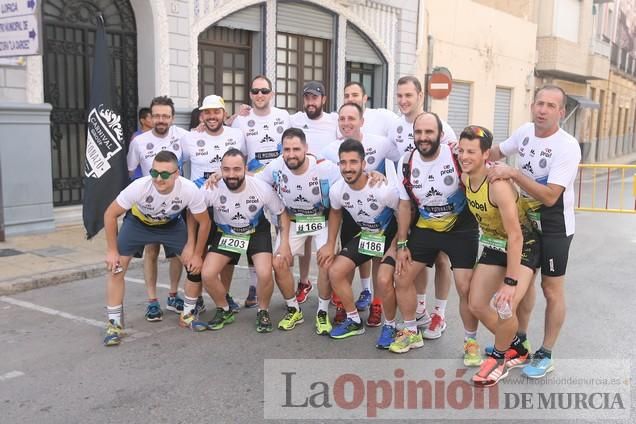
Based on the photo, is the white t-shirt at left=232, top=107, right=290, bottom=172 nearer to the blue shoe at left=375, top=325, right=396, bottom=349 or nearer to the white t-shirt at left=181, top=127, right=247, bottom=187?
the white t-shirt at left=181, top=127, right=247, bottom=187

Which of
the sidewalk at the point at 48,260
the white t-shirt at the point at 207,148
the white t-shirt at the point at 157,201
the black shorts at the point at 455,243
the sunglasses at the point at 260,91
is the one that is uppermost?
the sunglasses at the point at 260,91

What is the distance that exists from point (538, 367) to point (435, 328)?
1.02 meters

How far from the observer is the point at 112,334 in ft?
17.0

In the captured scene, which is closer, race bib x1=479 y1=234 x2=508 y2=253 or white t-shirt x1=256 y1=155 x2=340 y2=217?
race bib x1=479 y1=234 x2=508 y2=253

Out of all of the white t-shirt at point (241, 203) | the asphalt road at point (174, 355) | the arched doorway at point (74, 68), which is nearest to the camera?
the asphalt road at point (174, 355)

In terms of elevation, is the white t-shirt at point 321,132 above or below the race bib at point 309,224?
above

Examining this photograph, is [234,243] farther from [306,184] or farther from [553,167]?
[553,167]

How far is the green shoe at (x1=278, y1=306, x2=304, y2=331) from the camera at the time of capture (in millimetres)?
5586

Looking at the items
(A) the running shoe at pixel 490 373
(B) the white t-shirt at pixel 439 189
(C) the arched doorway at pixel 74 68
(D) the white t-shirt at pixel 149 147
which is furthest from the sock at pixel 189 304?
(C) the arched doorway at pixel 74 68

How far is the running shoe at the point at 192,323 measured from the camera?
552 cm

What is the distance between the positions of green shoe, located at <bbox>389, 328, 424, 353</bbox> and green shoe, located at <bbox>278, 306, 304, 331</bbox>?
976mm

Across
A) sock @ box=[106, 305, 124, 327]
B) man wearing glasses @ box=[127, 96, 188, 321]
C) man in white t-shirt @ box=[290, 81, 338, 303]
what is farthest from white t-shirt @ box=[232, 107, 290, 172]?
sock @ box=[106, 305, 124, 327]

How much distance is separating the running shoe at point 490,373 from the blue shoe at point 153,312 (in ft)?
9.29

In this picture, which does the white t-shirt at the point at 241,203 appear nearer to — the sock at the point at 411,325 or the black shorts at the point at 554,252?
the sock at the point at 411,325
